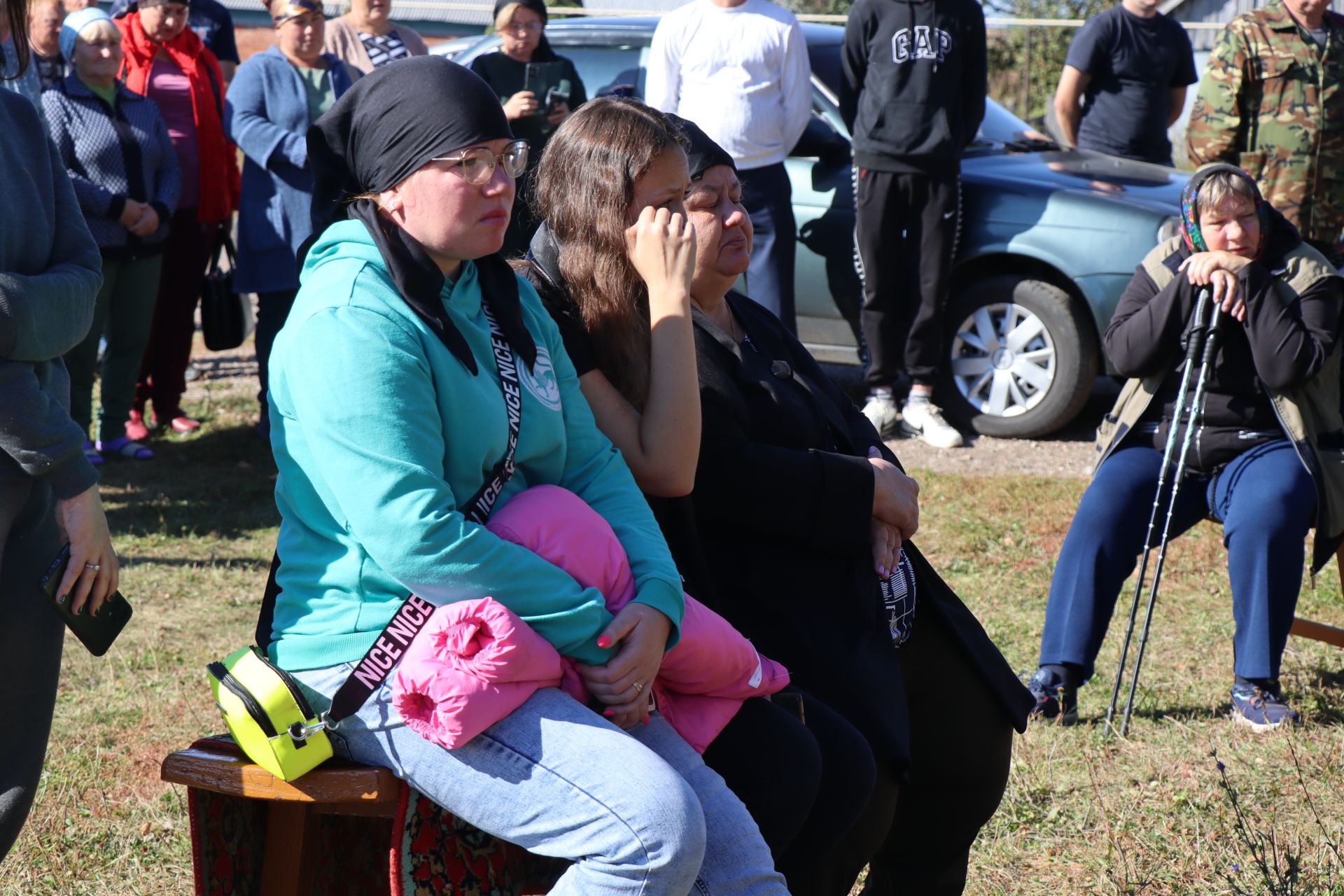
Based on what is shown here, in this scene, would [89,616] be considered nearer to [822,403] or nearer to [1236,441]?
[822,403]

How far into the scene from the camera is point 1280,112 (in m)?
6.02

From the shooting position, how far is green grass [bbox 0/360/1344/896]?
3.10 meters

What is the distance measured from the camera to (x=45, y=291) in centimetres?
224

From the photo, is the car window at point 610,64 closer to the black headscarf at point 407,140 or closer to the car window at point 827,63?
the car window at point 827,63

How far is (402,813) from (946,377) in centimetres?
533

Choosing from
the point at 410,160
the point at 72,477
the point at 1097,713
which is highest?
the point at 410,160

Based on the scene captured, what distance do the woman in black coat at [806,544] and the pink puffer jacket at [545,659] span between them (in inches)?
10.4

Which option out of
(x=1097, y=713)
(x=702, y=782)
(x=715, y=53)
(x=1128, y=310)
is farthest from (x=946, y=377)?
(x=702, y=782)

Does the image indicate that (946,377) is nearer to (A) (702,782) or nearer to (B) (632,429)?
(B) (632,429)

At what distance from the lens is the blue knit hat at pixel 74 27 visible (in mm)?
6133

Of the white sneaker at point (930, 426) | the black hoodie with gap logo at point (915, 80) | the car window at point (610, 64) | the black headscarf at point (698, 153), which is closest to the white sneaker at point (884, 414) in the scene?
the white sneaker at point (930, 426)

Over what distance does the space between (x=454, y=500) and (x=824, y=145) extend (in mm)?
5390

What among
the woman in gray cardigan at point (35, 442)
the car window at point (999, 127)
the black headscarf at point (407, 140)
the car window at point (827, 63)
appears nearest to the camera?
the black headscarf at point (407, 140)

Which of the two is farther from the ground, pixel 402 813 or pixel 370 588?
pixel 370 588
